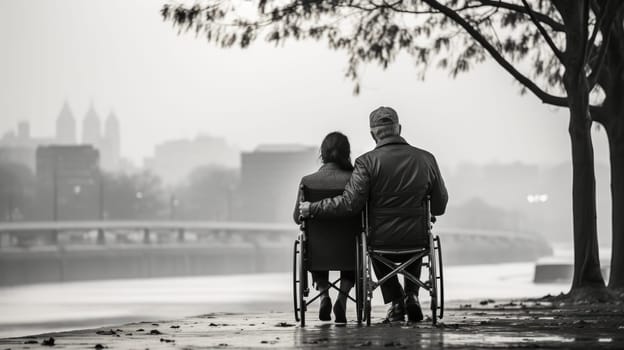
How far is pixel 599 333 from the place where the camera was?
7.66 meters

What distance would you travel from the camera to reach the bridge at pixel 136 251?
88438 millimetres

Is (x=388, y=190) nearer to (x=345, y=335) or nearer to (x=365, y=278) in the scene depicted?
(x=365, y=278)

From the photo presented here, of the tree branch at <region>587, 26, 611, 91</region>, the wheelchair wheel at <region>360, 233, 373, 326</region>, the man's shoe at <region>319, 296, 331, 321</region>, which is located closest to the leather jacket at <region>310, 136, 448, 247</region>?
the wheelchair wheel at <region>360, 233, 373, 326</region>

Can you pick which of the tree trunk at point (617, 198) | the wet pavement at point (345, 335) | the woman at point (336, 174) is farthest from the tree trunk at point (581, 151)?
the woman at point (336, 174)

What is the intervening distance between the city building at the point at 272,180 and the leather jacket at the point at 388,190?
152 m

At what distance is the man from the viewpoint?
848cm

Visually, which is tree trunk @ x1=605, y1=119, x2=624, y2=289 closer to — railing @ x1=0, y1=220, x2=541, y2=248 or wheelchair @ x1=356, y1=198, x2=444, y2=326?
wheelchair @ x1=356, y1=198, x2=444, y2=326

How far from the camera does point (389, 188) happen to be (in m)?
8.52

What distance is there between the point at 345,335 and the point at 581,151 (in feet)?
25.9

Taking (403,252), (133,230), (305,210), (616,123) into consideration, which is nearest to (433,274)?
(403,252)

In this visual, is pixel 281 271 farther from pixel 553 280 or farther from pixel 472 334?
pixel 472 334

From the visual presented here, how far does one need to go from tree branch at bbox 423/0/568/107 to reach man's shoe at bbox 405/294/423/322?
680cm

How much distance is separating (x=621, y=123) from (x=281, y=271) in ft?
317

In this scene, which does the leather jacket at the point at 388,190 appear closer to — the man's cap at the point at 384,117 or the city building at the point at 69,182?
the man's cap at the point at 384,117
